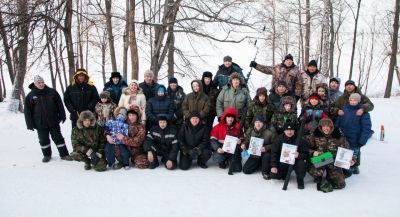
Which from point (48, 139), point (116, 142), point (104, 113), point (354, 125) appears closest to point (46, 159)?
point (48, 139)

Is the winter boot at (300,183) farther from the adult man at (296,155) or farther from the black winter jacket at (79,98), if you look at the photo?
the black winter jacket at (79,98)

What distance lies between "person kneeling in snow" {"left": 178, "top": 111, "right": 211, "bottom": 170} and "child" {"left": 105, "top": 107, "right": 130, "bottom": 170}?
3.29 ft

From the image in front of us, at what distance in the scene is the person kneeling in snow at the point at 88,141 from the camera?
6637mm

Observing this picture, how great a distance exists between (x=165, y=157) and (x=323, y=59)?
14.8m

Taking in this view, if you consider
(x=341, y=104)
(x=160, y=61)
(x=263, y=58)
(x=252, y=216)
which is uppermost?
(x=263, y=58)

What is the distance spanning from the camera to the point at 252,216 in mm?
4703

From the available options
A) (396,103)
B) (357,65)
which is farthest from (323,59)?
→ (357,65)

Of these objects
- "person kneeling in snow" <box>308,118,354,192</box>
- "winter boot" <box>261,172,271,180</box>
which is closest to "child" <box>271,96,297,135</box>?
"person kneeling in snow" <box>308,118,354,192</box>

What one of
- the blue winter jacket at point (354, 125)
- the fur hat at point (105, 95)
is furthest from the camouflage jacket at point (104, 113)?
the blue winter jacket at point (354, 125)

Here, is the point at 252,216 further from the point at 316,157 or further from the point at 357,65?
the point at 357,65

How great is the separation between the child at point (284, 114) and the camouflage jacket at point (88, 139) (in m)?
3.13

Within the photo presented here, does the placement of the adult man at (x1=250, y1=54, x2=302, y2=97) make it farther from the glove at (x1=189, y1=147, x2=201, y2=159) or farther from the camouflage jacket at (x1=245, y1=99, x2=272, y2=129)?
the glove at (x1=189, y1=147, x2=201, y2=159)

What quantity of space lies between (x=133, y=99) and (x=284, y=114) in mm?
2903

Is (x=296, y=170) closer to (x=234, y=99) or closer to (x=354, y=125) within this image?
(x=354, y=125)
